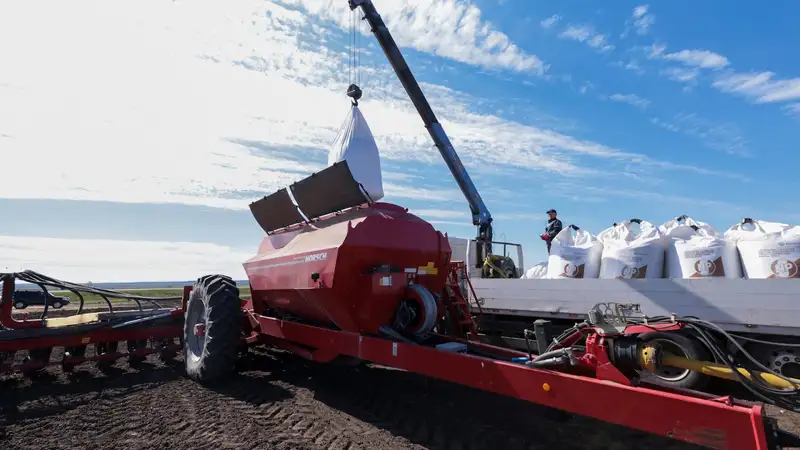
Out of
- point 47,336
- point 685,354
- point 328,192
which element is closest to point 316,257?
point 328,192

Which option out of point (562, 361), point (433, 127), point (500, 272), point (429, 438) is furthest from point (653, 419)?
point (433, 127)

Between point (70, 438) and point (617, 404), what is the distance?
422cm

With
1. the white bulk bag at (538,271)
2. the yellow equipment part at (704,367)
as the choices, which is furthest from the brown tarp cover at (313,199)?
the white bulk bag at (538,271)

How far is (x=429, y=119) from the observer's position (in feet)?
39.7

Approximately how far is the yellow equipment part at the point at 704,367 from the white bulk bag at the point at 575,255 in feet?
11.5

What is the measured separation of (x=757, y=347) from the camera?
495 centimetres

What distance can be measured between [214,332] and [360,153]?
9.15 ft

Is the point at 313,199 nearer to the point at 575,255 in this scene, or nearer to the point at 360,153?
A: the point at 360,153

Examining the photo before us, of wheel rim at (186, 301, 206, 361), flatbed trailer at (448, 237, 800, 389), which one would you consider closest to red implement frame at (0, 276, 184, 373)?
wheel rim at (186, 301, 206, 361)

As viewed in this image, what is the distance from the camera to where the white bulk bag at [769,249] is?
4.93 meters

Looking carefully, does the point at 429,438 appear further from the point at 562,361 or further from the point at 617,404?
the point at 617,404

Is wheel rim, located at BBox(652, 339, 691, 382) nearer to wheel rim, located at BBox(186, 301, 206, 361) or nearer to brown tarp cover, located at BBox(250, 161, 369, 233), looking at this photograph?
brown tarp cover, located at BBox(250, 161, 369, 233)

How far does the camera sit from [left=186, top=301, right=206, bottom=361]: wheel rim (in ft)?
19.9

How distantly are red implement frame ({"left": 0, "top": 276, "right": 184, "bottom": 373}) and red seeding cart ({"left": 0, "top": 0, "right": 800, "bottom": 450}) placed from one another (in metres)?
0.01
